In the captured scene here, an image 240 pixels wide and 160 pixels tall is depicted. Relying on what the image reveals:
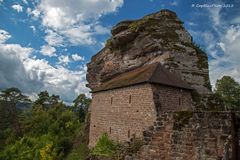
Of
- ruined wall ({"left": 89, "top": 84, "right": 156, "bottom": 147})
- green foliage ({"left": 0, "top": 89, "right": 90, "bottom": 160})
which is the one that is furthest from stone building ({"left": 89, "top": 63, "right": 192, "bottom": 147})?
green foliage ({"left": 0, "top": 89, "right": 90, "bottom": 160})

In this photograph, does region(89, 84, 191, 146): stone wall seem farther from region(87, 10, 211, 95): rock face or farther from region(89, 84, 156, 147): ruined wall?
region(87, 10, 211, 95): rock face

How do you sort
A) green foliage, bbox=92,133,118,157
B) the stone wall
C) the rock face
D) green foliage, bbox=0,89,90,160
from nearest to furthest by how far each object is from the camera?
the stone wall < green foliage, bbox=92,133,118,157 < the rock face < green foliage, bbox=0,89,90,160

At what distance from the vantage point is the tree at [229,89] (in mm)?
36594

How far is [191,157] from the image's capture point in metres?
6.82

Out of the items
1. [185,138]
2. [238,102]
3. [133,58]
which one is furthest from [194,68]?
[238,102]

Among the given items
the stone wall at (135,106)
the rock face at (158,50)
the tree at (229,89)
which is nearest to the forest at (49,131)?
the tree at (229,89)

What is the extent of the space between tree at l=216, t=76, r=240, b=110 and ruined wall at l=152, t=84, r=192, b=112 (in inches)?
796

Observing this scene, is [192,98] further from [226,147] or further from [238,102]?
[238,102]

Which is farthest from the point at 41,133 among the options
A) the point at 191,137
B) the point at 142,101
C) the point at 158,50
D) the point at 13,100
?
the point at 191,137

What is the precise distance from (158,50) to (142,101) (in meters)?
6.25

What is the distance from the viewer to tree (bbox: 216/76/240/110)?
36594mm

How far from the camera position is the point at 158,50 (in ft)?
72.1

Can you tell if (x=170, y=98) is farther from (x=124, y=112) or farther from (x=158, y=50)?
(x=158, y=50)

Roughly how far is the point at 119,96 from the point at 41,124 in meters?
24.2
